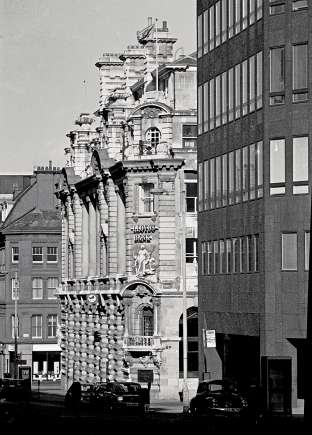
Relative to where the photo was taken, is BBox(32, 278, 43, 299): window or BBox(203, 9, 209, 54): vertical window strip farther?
BBox(32, 278, 43, 299): window

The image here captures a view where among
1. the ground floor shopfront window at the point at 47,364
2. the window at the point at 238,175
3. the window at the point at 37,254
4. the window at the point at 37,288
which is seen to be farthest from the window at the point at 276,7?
the window at the point at 37,288

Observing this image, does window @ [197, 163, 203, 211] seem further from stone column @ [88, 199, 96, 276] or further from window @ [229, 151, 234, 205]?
stone column @ [88, 199, 96, 276]

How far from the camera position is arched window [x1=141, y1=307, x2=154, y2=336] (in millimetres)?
109500

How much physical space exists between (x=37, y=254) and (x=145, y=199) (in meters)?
52.5

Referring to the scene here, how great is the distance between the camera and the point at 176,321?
10775 centimetres

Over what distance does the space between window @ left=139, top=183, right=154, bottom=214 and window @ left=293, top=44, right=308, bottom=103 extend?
39.6 metres

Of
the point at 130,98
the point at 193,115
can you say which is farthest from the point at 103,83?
the point at 193,115

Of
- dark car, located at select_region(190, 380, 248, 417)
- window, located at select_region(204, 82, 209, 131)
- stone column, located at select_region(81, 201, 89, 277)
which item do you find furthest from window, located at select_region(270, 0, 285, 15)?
stone column, located at select_region(81, 201, 89, 277)

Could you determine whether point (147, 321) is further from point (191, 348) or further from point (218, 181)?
point (218, 181)

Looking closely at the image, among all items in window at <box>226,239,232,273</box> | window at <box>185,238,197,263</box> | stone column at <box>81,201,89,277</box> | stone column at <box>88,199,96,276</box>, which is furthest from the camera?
stone column at <box>81,201,89,277</box>

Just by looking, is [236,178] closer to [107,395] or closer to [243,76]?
[243,76]

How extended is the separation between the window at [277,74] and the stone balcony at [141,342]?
128ft

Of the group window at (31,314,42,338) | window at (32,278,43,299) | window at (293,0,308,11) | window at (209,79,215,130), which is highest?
window at (293,0,308,11)

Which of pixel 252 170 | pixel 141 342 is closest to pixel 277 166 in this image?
pixel 252 170
